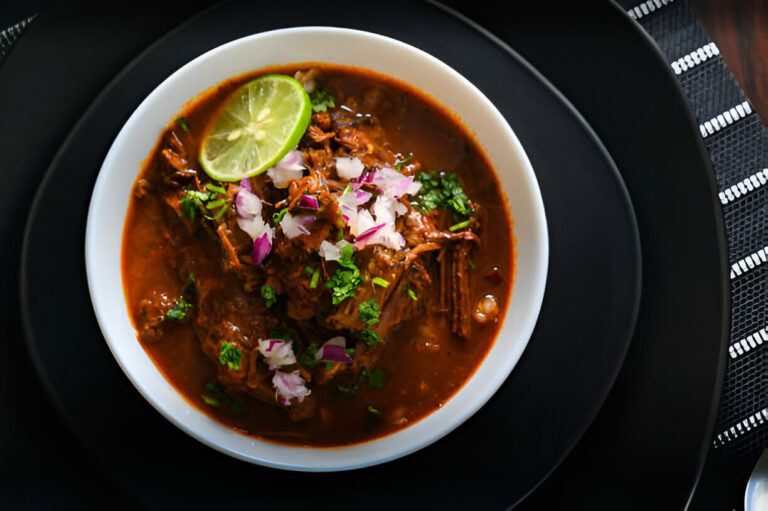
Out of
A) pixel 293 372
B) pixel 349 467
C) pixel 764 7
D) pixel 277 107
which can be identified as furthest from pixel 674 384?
pixel 277 107

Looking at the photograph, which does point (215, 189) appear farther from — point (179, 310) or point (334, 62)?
point (334, 62)

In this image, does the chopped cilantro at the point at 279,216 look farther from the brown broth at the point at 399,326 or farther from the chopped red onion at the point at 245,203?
the brown broth at the point at 399,326

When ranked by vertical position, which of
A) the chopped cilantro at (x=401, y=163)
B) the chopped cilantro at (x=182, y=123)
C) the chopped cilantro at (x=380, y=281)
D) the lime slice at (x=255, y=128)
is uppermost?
the chopped cilantro at (x=182, y=123)

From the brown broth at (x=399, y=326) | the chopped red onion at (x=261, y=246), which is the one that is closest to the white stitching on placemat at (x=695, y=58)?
the brown broth at (x=399, y=326)

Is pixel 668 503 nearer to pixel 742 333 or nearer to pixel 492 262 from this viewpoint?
pixel 742 333

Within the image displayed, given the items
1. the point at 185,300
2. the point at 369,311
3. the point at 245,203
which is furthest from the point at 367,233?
the point at 185,300

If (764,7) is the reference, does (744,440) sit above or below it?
below
